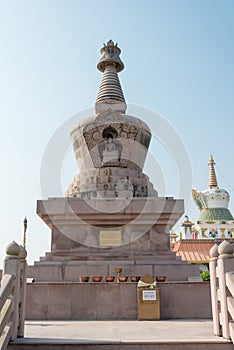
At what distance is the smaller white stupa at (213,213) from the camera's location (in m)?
54.3

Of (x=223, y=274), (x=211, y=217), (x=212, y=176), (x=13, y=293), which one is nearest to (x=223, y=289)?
(x=223, y=274)

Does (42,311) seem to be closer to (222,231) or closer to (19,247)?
(19,247)

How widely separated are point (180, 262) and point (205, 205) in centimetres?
4973

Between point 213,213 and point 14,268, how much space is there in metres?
54.6

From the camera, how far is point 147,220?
12992mm

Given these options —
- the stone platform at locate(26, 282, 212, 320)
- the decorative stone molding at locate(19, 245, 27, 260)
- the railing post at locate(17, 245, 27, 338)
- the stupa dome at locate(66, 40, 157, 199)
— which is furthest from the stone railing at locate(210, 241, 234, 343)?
the stupa dome at locate(66, 40, 157, 199)

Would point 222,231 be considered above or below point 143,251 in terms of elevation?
above

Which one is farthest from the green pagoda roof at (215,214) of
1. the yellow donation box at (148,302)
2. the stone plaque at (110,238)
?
the yellow donation box at (148,302)

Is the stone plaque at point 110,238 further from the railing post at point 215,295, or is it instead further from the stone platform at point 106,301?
the railing post at point 215,295

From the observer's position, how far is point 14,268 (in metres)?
6.27

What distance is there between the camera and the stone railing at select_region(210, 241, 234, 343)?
5.90 meters

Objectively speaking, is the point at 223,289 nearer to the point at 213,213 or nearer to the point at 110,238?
the point at 110,238

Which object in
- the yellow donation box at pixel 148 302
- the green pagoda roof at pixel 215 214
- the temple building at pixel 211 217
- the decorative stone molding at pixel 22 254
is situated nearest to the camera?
the decorative stone molding at pixel 22 254

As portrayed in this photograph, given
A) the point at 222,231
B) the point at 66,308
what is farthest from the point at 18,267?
the point at 222,231
